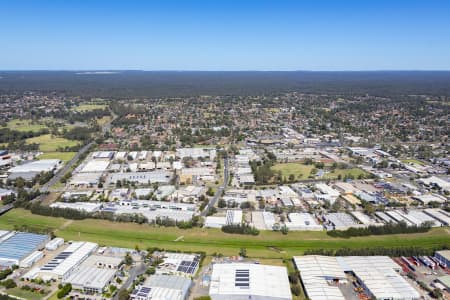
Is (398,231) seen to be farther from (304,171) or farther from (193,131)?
(193,131)

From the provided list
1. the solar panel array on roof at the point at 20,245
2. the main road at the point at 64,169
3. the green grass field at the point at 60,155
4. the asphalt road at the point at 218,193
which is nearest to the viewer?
the solar panel array on roof at the point at 20,245

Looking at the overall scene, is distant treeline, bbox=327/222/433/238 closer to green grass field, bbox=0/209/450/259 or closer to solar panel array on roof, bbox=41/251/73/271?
green grass field, bbox=0/209/450/259

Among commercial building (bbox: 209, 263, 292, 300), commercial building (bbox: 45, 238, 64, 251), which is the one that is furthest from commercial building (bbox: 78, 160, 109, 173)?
commercial building (bbox: 209, 263, 292, 300)

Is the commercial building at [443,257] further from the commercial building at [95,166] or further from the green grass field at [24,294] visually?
the commercial building at [95,166]

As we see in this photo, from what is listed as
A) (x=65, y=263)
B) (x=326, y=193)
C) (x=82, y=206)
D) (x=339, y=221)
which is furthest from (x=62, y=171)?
(x=339, y=221)

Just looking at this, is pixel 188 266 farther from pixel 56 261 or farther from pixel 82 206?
pixel 82 206

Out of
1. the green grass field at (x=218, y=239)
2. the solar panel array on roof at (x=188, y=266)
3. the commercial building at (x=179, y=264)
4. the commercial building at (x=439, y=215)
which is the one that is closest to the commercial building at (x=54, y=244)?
the green grass field at (x=218, y=239)
